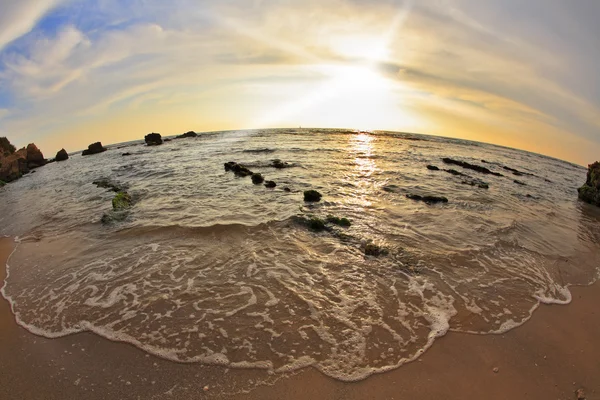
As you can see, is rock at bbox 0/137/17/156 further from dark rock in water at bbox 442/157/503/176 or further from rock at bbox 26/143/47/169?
dark rock in water at bbox 442/157/503/176

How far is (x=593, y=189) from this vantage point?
65.0 ft

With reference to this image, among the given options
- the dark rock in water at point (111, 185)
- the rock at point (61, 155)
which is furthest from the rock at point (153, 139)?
the dark rock in water at point (111, 185)

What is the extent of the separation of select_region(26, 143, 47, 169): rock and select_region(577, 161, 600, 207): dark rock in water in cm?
6239

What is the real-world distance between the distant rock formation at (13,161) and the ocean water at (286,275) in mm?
21742

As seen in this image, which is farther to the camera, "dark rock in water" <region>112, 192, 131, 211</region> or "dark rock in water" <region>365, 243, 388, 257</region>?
"dark rock in water" <region>112, 192, 131, 211</region>

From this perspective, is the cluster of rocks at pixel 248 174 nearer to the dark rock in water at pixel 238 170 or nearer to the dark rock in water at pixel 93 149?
the dark rock in water at pixel 238 170

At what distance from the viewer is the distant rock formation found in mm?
29719

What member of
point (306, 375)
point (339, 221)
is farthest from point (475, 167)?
point (306, 375)

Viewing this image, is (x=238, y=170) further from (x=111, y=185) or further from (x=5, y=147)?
(x=5, y=147)

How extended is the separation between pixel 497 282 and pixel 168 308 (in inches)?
310

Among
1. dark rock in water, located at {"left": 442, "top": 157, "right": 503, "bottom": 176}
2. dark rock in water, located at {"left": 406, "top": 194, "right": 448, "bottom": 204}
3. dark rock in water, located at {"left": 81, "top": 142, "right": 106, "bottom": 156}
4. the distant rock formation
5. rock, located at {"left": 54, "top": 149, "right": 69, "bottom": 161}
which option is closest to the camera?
Answer: dark rock in water, located at {"left": 406, "top": 194, "right": 448, "bottom": 204}

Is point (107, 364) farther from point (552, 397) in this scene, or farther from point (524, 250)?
point (524, 250)

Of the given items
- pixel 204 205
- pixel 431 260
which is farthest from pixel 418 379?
pixel 204 205

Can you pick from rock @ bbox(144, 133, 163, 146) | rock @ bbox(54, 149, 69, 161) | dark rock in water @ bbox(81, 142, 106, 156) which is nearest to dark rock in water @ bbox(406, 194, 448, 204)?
rock @ bbox(54, 149, 69, 161)
